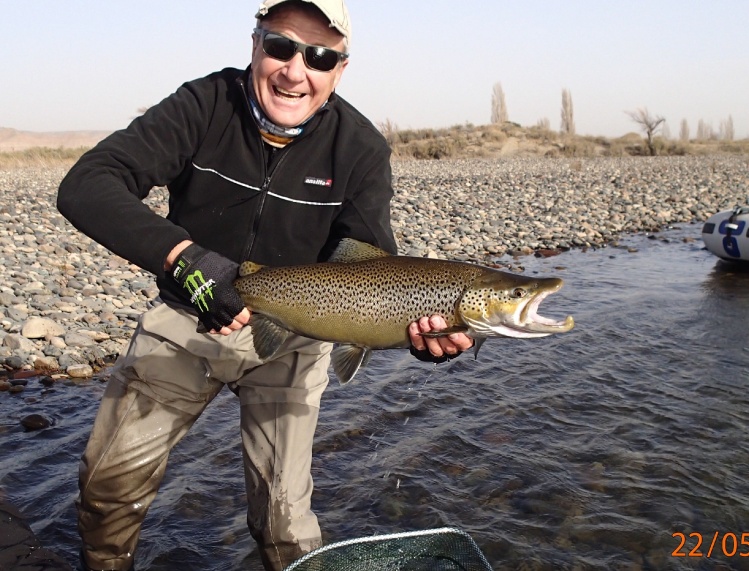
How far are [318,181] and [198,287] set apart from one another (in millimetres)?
813

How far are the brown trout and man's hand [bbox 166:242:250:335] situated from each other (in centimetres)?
14

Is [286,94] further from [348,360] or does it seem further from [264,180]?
[348,360]

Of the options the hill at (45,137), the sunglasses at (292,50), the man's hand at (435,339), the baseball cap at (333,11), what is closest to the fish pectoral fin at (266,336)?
the man's hand at (435,339)

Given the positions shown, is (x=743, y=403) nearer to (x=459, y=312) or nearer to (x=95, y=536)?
(x=459, y=312)

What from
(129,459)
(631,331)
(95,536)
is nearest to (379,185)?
(129,459)

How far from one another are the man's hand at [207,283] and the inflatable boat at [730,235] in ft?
34.0

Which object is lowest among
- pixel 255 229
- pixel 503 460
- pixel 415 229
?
pixel 503 460

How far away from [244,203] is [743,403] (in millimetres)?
5039

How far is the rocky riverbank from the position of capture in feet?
22.9

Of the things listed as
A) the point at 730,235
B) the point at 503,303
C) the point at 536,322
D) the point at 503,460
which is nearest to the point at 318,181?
the point at 503,303

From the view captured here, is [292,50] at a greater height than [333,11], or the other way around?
[333,11]

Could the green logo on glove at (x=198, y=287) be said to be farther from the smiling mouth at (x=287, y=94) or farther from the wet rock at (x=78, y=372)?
the wet rock at (x=78, y=372)

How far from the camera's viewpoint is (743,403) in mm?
6242

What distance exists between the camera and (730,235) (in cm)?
1130
